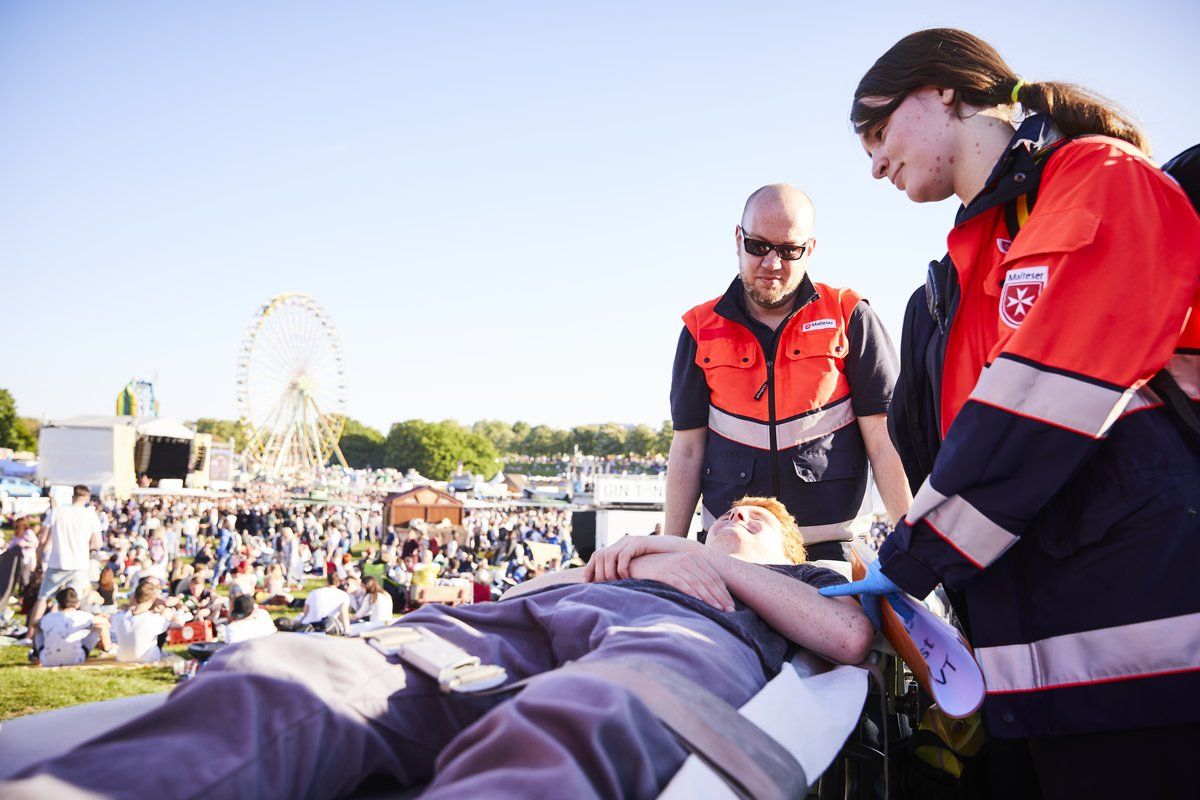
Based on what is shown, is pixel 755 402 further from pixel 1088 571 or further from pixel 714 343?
pixel 1088 571

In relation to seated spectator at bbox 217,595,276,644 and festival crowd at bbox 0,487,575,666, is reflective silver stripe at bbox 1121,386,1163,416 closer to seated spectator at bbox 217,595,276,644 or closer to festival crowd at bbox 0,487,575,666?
festival crowd at bbox 0,487,575,666

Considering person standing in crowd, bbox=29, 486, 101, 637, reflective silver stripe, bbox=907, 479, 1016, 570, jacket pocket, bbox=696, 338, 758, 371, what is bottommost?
person standing in crowd, bbox=29, 486, 101, 637

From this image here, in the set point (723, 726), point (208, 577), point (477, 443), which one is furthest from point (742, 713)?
point (477, 443)

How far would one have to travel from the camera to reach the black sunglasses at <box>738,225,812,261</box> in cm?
329

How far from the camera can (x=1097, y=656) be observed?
1.45m

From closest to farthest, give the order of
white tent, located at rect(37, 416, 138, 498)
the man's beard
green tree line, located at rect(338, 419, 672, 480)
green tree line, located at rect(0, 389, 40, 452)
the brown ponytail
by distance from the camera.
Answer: the brown ponytail < the man's beard < white tent, located at rect(37, 416, 138, 498) < green tree line, located at rect(0, 389, 40, 452) < green tree line, located at rect(338, 419, 672, 480)

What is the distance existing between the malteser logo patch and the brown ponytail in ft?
1.35

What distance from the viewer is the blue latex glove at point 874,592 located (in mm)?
2049

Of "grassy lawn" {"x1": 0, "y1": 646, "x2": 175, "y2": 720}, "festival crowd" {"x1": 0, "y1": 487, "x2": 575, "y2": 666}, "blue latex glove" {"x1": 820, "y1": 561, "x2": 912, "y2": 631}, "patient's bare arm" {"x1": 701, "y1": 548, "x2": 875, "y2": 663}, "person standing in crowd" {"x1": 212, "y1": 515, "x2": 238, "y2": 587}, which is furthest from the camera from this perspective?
"person standing in crowd" {"x1": 212, "y1": 515, "x2": 238, "y2": 587}

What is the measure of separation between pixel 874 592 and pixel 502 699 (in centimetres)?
106

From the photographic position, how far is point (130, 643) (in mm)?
9562

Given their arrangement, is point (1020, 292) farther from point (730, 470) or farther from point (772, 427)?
point (730, 470)

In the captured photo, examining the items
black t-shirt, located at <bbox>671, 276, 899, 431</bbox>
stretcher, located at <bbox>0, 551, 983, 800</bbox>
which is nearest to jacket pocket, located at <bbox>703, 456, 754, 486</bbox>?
black t-shirt, located at <bbox>671, 276, 899, 431</bbox>

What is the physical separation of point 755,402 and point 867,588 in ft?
4.77
